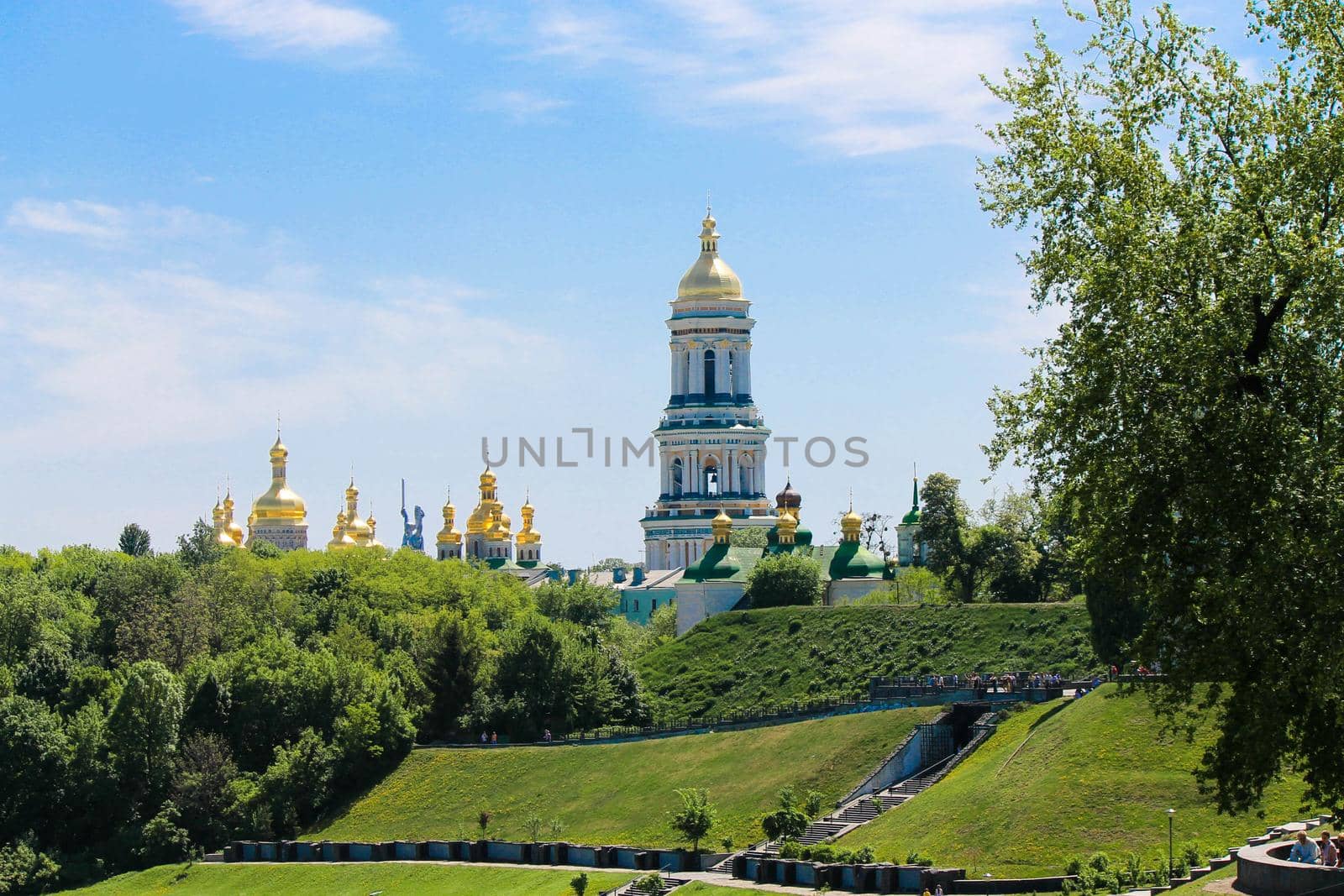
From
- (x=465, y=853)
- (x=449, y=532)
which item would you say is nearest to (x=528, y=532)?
(x=449, y=532)

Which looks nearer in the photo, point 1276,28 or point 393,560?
point 1276,28

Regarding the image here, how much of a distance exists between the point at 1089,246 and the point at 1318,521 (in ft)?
15.6

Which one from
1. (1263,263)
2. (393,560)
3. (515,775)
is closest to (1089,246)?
(1263,263)

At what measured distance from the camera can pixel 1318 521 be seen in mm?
25516

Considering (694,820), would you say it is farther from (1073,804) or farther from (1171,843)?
(1171,843)

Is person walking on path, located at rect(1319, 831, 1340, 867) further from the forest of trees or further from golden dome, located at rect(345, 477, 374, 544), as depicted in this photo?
golden dome, located at rect(345, 477, 374, 544)

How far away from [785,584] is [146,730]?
28.8 m

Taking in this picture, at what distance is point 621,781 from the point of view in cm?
5991

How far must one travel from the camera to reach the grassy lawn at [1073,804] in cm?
4203

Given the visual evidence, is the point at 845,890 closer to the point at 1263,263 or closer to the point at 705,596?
the point at 1263,263

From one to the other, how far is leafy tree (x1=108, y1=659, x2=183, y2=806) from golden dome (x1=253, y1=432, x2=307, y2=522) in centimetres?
8453

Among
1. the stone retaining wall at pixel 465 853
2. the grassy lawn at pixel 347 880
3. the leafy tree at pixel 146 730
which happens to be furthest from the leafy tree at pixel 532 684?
the grassy lawn at pixel 347 880

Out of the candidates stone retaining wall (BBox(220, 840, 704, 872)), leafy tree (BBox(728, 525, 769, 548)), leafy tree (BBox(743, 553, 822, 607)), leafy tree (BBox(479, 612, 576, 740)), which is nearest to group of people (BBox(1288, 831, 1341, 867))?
stone retaining wall (BBox(220, 840, 704, 872))

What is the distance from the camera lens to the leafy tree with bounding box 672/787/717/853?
166ft
